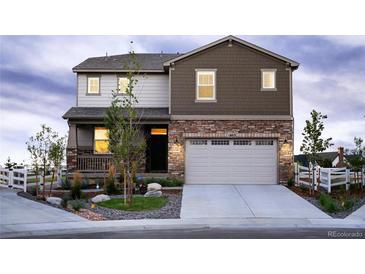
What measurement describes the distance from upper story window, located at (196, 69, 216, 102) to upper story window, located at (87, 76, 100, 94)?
522 cm

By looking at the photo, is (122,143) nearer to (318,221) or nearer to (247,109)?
(318,221)

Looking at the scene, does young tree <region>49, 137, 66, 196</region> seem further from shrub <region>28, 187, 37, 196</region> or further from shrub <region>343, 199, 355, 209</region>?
shrub <region>343, 199, 355, 209</region>

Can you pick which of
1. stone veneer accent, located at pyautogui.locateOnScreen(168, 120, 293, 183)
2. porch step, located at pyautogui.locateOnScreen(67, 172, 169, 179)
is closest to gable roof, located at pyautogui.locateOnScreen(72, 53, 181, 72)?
stone veneer accent, located at pyautogui.locateOnScreen(168, 120, 293, 183)

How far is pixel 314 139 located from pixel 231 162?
391 cm

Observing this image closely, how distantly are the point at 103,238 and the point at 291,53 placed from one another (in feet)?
42.0

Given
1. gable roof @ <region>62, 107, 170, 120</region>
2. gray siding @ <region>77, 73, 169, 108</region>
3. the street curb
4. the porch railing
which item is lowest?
the street curb

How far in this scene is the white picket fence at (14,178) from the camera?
18.1 m

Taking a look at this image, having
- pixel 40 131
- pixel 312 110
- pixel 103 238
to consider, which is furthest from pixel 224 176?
pixel 103 238

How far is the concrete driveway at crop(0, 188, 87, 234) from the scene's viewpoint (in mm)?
11820

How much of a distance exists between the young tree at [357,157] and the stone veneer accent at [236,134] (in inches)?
104

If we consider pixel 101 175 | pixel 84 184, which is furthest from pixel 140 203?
pixel 101 175

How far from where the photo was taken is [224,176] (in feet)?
64.1

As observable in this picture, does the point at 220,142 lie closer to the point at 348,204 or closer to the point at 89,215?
the point at 348,204

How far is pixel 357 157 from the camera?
19.1 m
